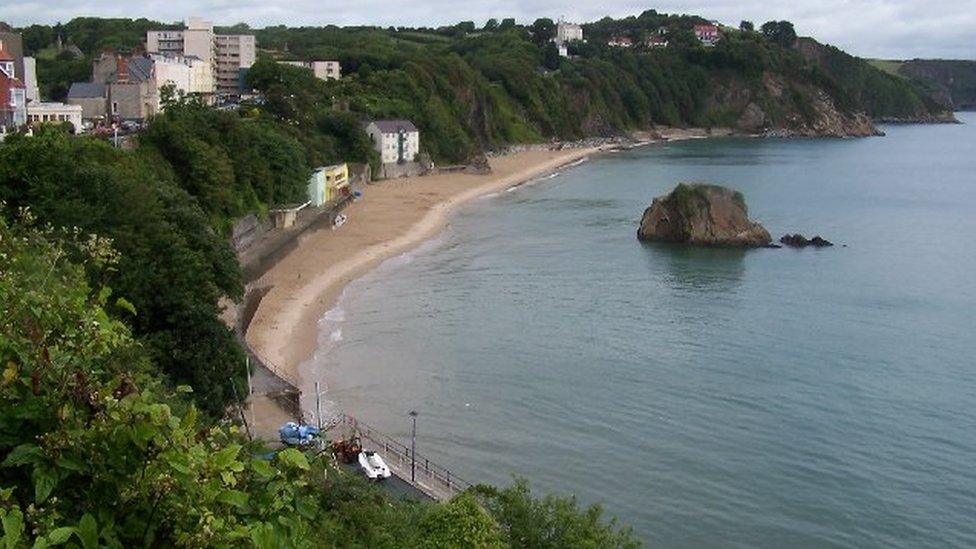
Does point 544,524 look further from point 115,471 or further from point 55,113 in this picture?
point 55,113

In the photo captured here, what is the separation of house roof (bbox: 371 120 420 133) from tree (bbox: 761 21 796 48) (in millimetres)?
105518

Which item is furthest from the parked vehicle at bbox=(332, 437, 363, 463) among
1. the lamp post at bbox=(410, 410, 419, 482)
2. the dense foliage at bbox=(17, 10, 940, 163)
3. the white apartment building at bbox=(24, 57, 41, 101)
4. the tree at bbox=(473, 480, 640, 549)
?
the dense foliage at bbox=(17, 10, 940, 163)

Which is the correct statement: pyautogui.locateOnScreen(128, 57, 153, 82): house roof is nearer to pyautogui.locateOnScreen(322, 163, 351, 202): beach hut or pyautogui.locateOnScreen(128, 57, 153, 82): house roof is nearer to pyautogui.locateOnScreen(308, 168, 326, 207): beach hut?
pyautogui.locateOnScreen(322, 163, 351, 202): beach hut

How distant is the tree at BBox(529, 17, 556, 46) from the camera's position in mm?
136875

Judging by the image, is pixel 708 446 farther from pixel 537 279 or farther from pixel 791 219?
pixel 791 219

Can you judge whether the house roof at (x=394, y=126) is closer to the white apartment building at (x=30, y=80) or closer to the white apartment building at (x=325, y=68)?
the white apartment building at (x=325, y=68)

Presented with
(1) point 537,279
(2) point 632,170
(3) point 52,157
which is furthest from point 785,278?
(2) point 632,170

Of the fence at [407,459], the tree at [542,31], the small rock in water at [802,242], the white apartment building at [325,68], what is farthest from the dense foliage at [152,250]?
the tree at [542,31]

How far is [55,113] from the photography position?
146 feet

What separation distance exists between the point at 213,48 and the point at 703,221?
52635 mm

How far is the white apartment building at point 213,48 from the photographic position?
82812mm

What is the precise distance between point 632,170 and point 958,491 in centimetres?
6496

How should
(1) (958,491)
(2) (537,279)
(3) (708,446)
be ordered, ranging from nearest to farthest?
(1) (958,491), (3) (708,446), (2) (537,279)

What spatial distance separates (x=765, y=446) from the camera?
2125 cm
